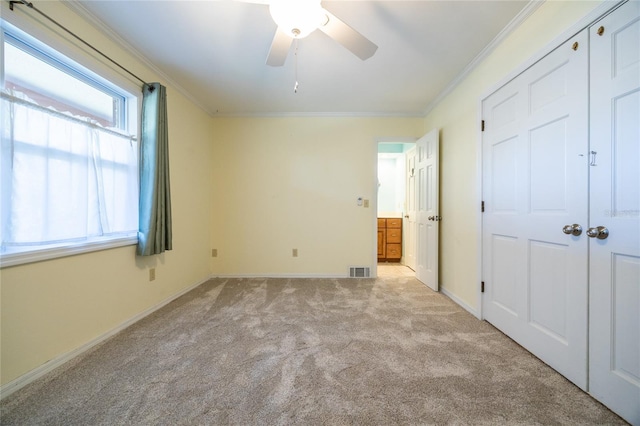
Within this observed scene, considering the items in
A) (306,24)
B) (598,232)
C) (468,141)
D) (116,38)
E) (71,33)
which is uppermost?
(116,38)

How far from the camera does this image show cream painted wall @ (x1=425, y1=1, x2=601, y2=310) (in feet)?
5.14

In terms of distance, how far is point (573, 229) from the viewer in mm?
1343

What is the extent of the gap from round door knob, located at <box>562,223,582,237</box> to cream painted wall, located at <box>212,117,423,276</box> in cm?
224

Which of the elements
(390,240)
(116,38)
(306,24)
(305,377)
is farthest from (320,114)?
(305,377)

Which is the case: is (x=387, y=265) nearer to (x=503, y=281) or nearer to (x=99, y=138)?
(x=503, y=281)

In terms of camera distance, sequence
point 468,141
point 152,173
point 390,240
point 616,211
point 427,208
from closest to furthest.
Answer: point 616,211 → point 152,173 → point 468,141 → point 427,208 → point 390,240

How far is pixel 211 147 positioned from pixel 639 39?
399 cm

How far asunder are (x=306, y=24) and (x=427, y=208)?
264 centimetres

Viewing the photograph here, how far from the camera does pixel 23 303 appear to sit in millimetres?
1351

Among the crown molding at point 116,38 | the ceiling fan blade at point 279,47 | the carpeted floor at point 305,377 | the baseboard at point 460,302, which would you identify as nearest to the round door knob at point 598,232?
the carpeted floor at point 305,377

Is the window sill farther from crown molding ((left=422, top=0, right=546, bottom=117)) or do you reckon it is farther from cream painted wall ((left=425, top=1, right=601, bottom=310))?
crown molding ((left=422, top=0, right=546, bottom=117))

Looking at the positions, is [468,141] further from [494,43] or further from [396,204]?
[396,204]

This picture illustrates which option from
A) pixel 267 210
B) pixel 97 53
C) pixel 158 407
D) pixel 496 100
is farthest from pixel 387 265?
pixel 97 53

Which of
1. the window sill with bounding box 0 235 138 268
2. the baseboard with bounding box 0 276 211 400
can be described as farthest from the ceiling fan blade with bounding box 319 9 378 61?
the baseboard with bounding box 0 276 211 400
